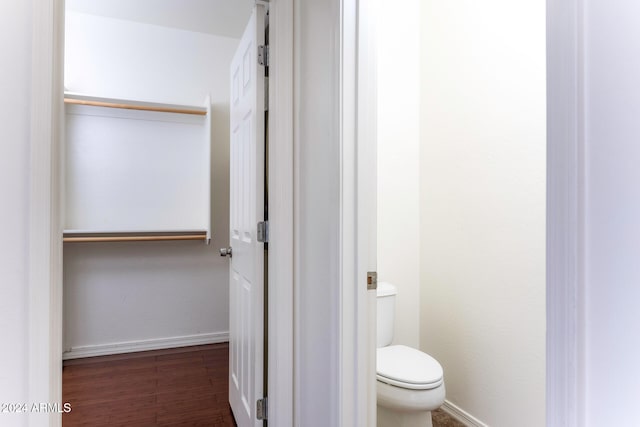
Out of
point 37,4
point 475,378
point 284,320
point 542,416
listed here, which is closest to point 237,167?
point 284,320

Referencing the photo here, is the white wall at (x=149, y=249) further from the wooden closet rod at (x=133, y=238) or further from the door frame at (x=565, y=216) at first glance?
the door frame at (x=565, y=216)

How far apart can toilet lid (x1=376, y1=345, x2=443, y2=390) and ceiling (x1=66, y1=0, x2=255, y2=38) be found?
94.7 inches

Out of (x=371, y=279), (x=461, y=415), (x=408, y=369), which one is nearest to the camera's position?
(x=371, y=279)

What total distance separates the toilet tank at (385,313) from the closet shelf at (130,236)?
1.50m

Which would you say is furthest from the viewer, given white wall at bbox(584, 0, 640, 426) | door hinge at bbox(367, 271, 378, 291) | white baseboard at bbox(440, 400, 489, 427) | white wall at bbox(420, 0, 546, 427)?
white baseboard at bbox(440, 400, 489, 427)

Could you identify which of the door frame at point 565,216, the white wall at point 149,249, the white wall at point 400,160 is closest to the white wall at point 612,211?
the door frame at point 565,216

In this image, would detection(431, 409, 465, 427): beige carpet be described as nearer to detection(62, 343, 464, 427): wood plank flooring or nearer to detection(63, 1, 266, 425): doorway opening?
detection(62, 343, 464, 427): wood plank flooring

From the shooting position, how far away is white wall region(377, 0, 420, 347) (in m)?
2.12

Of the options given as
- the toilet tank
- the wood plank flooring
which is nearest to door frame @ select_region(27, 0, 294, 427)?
the wood plank flooring

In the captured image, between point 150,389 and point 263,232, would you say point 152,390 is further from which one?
point 263,232

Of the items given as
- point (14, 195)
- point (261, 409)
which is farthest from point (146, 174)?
point (261, 409)

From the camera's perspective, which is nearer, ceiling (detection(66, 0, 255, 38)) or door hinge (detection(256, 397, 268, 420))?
door hinge (detection(256, 397, 268, 420))

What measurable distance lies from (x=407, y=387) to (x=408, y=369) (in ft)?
0.36

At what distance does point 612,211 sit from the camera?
16.4 inches
